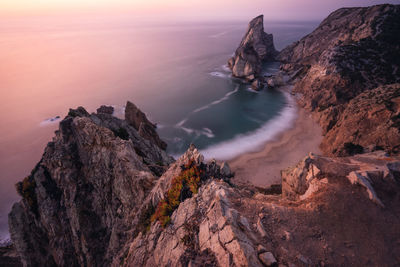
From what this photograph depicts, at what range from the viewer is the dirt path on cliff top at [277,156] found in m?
25.1

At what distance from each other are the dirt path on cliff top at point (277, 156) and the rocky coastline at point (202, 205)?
261 cm

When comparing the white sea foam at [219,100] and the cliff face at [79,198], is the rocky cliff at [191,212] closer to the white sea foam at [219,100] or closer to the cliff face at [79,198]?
the cliff face at [79,198]

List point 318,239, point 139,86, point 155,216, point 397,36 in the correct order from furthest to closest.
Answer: point 139,86 → point 397,36 → point 155,216 → point 318,239

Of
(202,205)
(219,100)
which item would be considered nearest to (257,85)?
(219,100)

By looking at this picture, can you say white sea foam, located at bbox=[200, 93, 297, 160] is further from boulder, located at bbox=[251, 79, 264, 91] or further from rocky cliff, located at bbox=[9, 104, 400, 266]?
rocky cliff, located at bbox=[9, 104, 400, 266]

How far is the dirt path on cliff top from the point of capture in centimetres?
2508

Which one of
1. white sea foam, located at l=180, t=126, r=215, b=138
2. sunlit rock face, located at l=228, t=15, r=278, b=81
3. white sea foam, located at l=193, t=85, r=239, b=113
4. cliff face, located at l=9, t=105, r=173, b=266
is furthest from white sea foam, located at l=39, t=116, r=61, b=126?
sunlit rock face, located at l=228, t=15, r=278, b=81

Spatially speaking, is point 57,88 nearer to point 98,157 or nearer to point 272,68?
point 98,157

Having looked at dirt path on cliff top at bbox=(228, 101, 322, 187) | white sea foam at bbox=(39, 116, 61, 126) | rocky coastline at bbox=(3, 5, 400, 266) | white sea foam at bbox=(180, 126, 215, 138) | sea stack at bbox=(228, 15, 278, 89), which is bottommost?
dirt path on cliff top at bbox=(228, 101, 322, 187)

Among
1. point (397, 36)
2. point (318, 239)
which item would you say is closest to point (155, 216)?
point (318, 239)

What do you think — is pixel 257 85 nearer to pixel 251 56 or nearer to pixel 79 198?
pixel 251 56

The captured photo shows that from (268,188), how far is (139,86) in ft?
172

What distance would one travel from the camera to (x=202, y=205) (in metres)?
7.98

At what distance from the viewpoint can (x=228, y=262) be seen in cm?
566
